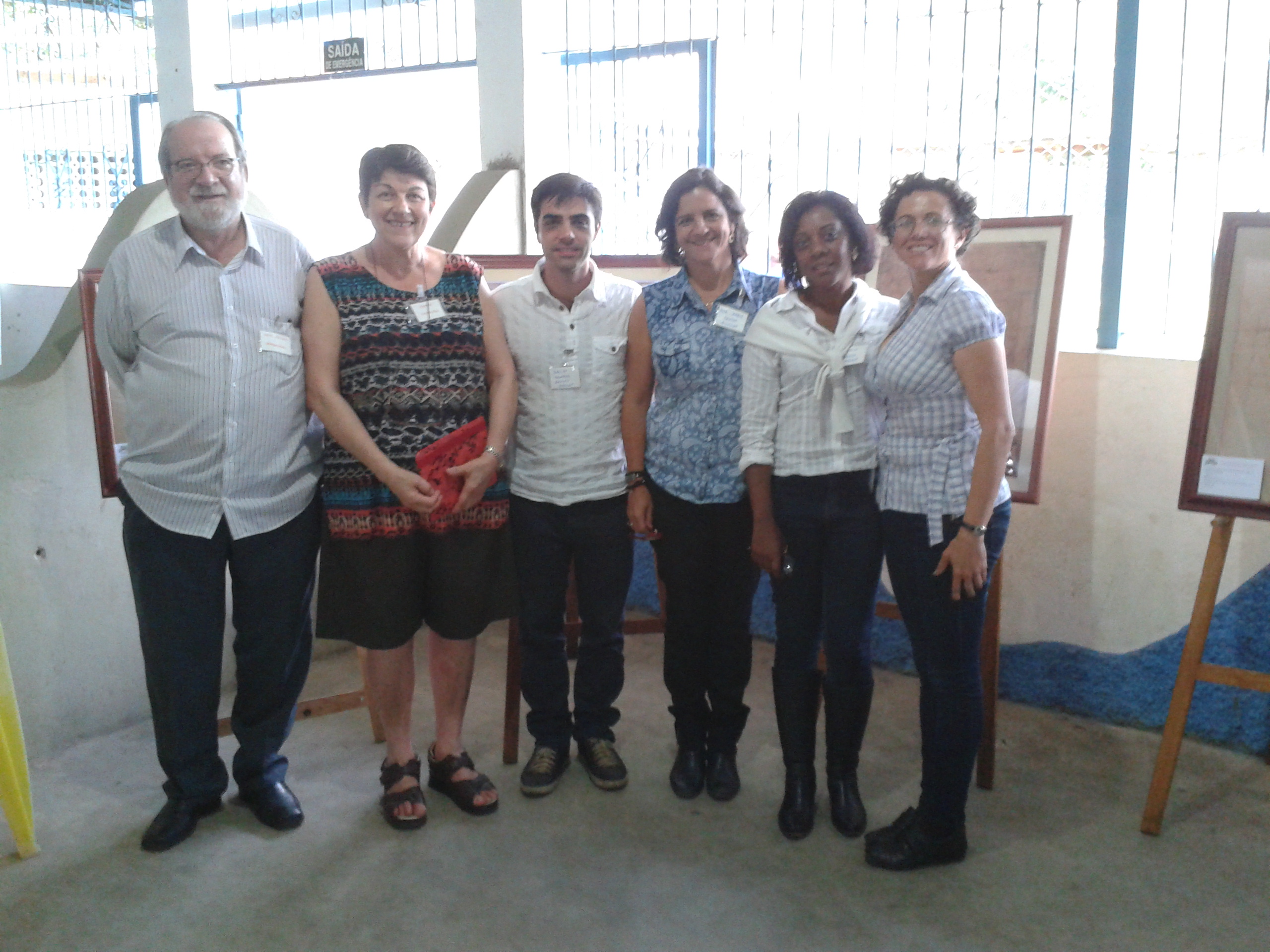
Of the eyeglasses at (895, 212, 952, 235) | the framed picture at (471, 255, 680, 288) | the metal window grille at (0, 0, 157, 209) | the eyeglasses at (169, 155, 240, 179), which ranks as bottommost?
the framed picture at (471, 255, 680, 288)

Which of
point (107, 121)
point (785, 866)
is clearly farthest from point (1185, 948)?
point (107, 121)

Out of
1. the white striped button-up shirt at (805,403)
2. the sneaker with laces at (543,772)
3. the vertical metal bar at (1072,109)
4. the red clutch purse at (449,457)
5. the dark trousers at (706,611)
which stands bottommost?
the sneaker with laces at (543,772)

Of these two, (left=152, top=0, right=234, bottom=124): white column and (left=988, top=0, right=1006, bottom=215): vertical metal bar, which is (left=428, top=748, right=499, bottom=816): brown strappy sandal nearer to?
(left=988, top=0, right=1006, bottom=215): vertical metal bar

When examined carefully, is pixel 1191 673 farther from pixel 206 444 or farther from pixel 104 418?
pixel 104 418

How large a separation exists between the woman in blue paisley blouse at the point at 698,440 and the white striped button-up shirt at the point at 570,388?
0.05 m

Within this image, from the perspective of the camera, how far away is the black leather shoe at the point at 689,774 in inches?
102

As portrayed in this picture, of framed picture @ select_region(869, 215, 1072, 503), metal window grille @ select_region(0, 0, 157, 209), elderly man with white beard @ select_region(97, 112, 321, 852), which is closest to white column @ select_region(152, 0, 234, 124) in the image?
metal window grille @ select_region(0, 0, 157, 209)

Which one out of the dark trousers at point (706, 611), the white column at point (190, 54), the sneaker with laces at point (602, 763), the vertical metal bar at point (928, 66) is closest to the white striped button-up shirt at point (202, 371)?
the dark trousers at point (706, 611)

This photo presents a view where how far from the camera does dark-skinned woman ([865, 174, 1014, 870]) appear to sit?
1969 millimetres

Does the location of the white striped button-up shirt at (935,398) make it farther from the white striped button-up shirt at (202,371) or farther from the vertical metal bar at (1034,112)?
the vertical metal bar at (1034,112)

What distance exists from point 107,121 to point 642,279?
4762 millimetres

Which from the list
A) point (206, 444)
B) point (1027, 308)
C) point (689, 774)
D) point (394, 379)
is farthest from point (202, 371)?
point (1027, 308)

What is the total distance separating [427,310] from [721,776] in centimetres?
139

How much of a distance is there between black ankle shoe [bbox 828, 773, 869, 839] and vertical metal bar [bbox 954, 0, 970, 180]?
2.20m
